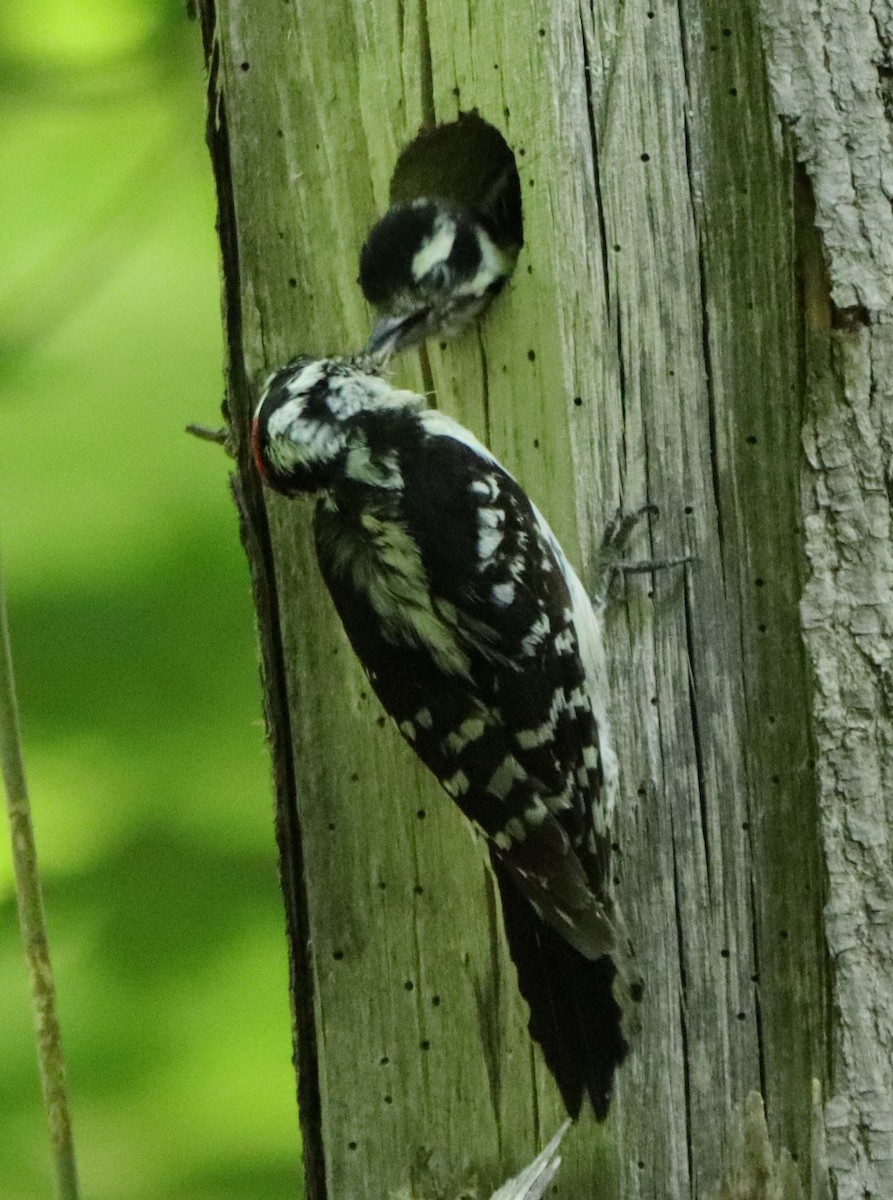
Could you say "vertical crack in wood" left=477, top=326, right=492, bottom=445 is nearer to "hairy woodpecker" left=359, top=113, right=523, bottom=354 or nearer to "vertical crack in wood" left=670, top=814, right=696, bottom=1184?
"hairy woodpecker" left=359, top=113, right=523, bottom=354

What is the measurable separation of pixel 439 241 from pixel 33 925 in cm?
111

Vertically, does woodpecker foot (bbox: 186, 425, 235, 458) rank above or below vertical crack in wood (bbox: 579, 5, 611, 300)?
below

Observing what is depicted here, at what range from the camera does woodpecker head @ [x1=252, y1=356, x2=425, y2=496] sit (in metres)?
1.76

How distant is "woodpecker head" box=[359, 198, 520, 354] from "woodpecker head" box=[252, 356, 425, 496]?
6 centimetres

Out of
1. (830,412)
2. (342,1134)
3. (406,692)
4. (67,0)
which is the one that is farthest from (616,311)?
(67,0)

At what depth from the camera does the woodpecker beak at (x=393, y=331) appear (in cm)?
178

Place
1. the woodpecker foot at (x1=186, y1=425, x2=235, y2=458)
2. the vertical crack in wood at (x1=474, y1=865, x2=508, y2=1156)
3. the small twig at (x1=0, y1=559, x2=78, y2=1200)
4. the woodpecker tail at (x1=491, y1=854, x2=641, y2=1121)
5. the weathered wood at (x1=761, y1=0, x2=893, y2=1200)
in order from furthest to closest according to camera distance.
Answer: the woodpecker foot at (x1=186, y1=425, x2=235, y2=458)
the vertical crack in wood at (x1=474, y1=865, x2=508, y2=1156)
the woodpecker tail at (x1=491, y1=854, x2=641, y2=1121)
the weathered wood at (x1=761, y1=0, x2=893, y2=1200)
the small twig at (x1=0, y1=559, x2=78, y2=1200)

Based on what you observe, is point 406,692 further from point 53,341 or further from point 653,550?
point 53,341

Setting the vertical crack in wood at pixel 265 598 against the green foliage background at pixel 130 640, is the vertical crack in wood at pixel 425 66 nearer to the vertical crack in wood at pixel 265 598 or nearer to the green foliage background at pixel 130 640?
the vertical crack in wood at pixel 265 598

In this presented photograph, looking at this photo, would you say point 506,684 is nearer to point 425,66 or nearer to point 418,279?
point 418,279

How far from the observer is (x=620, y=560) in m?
1.73

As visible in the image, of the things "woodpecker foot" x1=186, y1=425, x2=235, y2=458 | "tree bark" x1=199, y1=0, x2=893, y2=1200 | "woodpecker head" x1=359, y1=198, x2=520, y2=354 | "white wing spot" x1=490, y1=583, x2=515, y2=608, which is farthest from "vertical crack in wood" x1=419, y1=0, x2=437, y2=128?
"white wing spot" x1=490, y1=583, x2=515, y2=608

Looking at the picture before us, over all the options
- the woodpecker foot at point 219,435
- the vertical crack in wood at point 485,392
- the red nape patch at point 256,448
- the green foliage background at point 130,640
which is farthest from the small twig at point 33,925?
the green foliage background at point 130,640

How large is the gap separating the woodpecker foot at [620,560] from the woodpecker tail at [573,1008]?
404 millimetres
